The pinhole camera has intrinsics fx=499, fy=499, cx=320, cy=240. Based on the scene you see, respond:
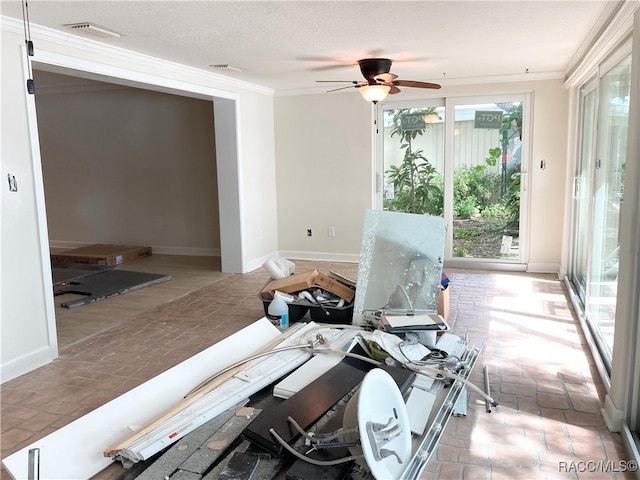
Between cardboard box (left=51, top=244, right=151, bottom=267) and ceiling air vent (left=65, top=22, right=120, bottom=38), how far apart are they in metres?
3.83

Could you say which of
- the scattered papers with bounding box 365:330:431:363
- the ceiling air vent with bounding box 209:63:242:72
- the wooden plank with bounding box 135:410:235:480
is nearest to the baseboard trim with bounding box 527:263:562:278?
the scattered papers with bounding box 365:330:431:363

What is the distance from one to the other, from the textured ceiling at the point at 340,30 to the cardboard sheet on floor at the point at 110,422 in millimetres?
2320

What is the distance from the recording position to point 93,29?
145 inches

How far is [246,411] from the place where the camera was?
2.74m

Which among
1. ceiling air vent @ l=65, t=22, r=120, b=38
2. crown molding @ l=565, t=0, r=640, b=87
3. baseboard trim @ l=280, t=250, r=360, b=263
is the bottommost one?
baseboard trim @ l=280, t=250, r=360, b=263

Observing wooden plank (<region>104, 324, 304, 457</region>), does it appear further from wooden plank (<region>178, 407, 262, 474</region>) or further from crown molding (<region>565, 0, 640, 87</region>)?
crown molding (<region>565, 0, 640, 87</region>)

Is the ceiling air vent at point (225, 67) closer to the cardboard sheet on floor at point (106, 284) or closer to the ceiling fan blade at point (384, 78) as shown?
the ceiling fan blade at point (384, 78)

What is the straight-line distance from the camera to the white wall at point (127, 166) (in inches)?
294

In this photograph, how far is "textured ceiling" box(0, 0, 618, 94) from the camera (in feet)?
10.7

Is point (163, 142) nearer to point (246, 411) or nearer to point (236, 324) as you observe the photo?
point (236, 324)

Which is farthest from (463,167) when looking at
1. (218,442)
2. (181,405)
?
(218,442)

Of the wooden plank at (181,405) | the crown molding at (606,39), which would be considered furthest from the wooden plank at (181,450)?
the crown molding at (606,39)

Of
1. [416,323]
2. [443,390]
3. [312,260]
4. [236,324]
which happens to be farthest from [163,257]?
[443,390]

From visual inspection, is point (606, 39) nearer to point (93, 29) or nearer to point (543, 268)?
point (543, 268)
